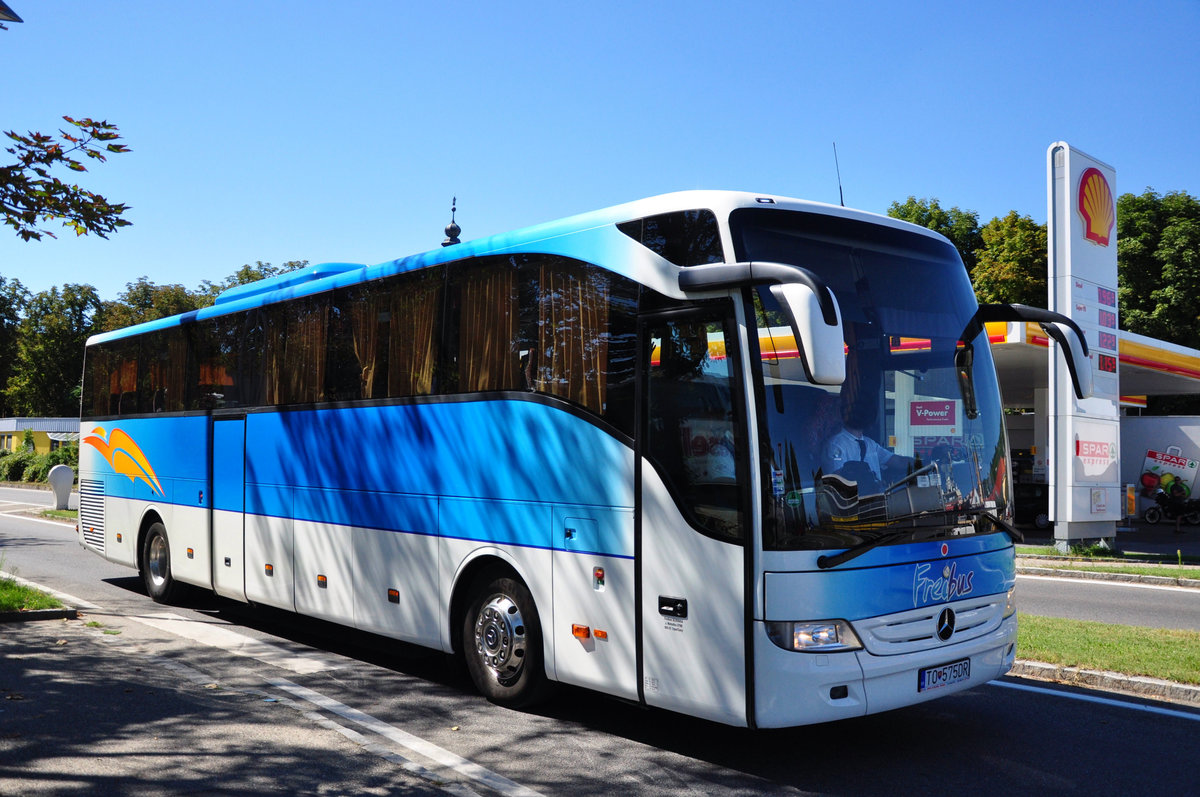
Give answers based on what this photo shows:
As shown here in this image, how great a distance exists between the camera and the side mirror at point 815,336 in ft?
16.2

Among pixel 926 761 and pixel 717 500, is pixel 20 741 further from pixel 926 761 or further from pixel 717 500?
pixel 926 761

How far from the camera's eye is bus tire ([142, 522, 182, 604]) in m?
12.3

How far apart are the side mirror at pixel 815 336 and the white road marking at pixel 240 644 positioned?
5.44 meters

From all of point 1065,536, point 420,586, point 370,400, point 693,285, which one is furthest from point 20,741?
point 1065,536

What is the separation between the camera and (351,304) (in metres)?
9.39

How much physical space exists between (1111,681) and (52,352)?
9150 cm

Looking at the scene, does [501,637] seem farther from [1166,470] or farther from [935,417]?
[1166,470]

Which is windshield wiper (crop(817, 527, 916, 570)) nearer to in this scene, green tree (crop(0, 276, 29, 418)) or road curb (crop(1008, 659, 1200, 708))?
road curb (crop(1008, 659, 1200, 708))

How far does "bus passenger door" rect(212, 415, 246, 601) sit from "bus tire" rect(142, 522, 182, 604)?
1.33m

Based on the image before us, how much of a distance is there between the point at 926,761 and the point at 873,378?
7.70ft

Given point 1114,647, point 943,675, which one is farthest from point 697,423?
point 1114,647

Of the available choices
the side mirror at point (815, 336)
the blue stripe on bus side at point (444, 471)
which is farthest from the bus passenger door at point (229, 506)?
the side mirror at point (815, 336)

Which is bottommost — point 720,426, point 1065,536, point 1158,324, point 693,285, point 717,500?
point 1065,536

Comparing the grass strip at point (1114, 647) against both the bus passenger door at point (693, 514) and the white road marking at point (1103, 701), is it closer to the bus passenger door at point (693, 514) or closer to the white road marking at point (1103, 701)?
the white road marking at point (1103, 701)
